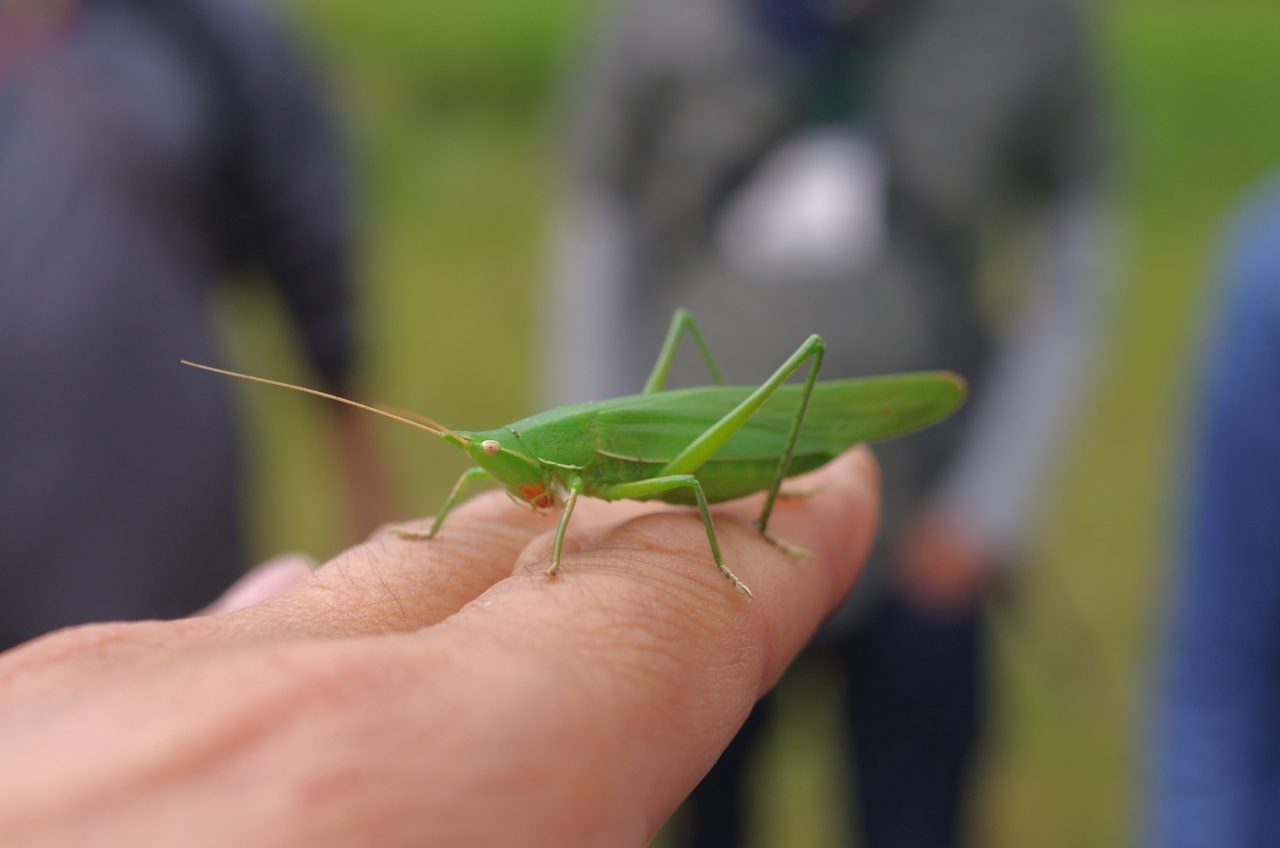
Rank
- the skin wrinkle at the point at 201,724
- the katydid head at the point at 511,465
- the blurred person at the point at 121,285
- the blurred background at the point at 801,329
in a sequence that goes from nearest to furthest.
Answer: the skin wrinkle at the point at 201,724 < the katydid head at the point at 511,465 < the blurred person at the point at 121,285 < the blurred background at the point at 801,329

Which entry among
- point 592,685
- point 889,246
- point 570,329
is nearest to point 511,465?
point 592,685

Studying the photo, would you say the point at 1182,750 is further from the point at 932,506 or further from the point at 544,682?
the point at 544,682

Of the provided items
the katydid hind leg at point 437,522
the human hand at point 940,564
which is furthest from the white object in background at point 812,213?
the katydid hind leg at point 437,522

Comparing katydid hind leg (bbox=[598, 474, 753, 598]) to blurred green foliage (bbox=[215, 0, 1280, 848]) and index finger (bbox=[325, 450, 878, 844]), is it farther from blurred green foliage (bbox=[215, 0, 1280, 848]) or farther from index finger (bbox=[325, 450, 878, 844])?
blurred green foliage (bbox=[215, 0, 1280, 848])

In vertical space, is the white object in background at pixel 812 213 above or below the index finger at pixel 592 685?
above

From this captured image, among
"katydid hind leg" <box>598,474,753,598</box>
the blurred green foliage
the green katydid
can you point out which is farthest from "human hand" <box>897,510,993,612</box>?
"katydid hind leg" <box>598,474,753,598</box>

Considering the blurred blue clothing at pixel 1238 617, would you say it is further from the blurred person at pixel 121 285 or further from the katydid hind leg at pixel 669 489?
the blurred person at pixel 121 285

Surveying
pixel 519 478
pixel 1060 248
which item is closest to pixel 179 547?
pixel 519 478
